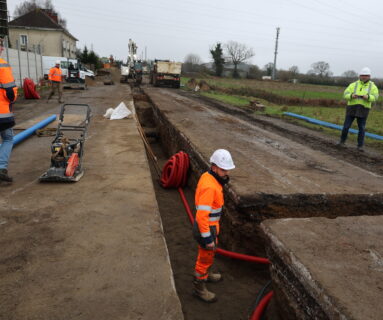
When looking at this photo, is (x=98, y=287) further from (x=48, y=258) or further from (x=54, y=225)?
(x=54, y=225)

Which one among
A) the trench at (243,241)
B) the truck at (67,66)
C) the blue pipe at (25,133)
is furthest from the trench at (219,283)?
the truck at (67,66)

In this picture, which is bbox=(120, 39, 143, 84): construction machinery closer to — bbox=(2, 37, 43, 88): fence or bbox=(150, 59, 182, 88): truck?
bbox=(150, 59, 182, 88): truck

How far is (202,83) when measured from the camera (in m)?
32.4

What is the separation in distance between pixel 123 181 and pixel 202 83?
2868 cm

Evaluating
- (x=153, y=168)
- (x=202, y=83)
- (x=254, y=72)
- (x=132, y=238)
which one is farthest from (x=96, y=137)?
(x=254, y=72)

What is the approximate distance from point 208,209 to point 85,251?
1.24 metres

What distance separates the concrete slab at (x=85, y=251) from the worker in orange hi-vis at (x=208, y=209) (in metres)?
0.40

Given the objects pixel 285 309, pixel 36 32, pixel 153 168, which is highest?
pixel 36 32

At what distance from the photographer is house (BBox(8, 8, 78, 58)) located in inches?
1795

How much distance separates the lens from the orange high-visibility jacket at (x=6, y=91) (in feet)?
14.7

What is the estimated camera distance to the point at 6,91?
452 centimetres

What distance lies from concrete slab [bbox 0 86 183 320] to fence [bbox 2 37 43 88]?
17492 millimetres

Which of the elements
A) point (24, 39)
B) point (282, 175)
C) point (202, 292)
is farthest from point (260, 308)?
point (24, 39)

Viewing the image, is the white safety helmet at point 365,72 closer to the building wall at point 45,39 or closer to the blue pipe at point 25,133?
the blue pipe at point 25,133
